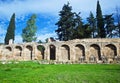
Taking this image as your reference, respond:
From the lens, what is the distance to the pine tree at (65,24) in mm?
50188

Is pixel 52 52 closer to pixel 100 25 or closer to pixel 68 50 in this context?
pixel 68 50

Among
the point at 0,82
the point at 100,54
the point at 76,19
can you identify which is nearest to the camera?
the point at 0,82

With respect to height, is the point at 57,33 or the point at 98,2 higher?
the point at 98,2

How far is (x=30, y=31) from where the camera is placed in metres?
54.7

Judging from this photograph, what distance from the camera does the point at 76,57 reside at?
133ft

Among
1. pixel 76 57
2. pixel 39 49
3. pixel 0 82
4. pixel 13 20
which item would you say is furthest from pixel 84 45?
pixel 0 82

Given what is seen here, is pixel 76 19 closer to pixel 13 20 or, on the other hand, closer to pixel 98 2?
pixel 98 2

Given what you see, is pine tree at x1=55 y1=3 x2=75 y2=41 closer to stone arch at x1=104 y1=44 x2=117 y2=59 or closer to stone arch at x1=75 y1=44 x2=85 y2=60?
stone arch at x1=75 y1=44 x2=85 y2=60

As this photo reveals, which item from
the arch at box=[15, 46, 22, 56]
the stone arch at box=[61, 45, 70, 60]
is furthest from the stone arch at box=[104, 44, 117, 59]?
the arch at box=[15, 46, 22, 56]

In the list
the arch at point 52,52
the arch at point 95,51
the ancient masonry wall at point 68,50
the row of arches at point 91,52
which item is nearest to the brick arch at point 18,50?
the ancient masonry wall at point 68,50

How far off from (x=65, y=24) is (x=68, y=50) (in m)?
12.3

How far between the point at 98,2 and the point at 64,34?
1312 centimetres

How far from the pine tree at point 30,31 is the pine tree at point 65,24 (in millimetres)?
6705

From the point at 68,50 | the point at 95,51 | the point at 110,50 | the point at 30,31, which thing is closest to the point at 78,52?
the point at 68,50
